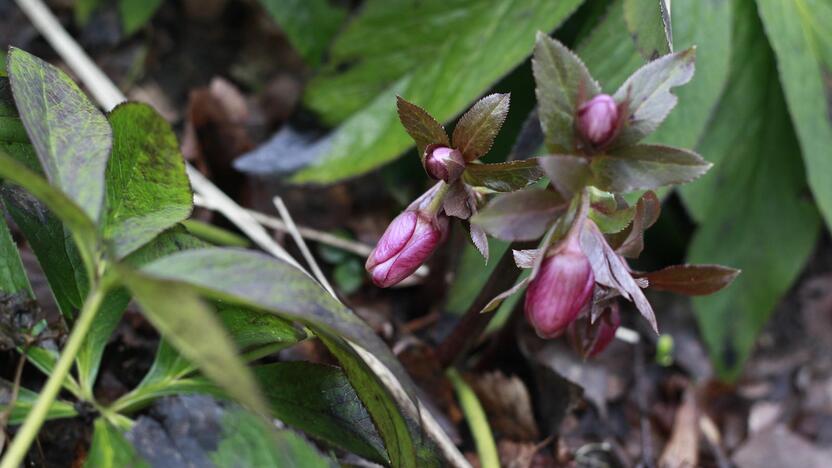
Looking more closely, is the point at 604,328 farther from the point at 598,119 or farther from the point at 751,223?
the point at 751,223

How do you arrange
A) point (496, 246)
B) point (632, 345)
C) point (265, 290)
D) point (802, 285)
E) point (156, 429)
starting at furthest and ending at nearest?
point (802, 285), point (632, 345), point (496, 246), point (156, 429), point (265, 290)

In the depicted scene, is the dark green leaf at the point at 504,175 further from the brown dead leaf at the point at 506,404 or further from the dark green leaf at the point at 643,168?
the brown dead leaf at the point at 506,404

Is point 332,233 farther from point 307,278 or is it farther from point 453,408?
point 307,278

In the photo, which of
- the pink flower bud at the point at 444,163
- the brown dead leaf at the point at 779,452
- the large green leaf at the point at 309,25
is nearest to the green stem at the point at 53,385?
the pink flower bud at the point at 444,163

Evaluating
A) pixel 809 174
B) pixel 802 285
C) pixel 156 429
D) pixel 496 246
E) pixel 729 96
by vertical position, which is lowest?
pixel 802 285

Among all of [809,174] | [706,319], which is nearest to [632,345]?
[706,319]

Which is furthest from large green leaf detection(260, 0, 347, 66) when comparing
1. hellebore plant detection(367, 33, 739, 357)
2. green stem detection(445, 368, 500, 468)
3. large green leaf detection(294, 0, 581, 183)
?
hellebore plant detection(367, 33, 739, 357)

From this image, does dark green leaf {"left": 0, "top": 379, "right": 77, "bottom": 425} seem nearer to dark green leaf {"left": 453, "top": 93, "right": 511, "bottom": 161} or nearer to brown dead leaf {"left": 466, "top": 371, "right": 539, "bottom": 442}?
dark green leaf {"left": 453, "top": 93, "right": 511, "bottom": 161}
